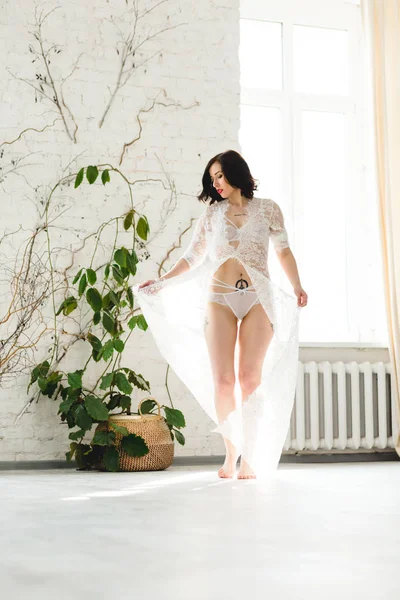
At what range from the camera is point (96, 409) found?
12.1ft

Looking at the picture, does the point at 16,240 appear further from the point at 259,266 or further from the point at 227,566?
the point at 227,566

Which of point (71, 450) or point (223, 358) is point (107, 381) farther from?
point (223, 358)

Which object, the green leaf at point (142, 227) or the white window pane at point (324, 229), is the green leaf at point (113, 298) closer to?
the green leaf at point (142, 227)

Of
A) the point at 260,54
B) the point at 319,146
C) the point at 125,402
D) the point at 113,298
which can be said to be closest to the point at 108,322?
the point at 113,298

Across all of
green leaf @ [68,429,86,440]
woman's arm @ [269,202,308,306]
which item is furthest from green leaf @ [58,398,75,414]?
woman's arm @ [269,202,308,306]

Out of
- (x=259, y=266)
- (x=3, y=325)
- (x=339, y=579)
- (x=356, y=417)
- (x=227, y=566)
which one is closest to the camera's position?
(x=339, y=579)

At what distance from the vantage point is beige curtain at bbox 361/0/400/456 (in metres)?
4.51

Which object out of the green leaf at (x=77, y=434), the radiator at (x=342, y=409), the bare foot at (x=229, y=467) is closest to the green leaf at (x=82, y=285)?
the green leaf at (x=77, y=434)

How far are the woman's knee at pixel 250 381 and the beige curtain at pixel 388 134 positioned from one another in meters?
1.45

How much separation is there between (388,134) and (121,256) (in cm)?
184

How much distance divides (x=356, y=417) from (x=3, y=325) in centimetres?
201

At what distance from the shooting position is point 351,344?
15.1 feet

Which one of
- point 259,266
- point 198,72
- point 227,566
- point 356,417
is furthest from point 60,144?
point 227,566

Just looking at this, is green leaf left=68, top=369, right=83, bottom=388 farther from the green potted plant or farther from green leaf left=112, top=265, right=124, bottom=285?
green leaf left=112, top=265, right=124, bottom=285
